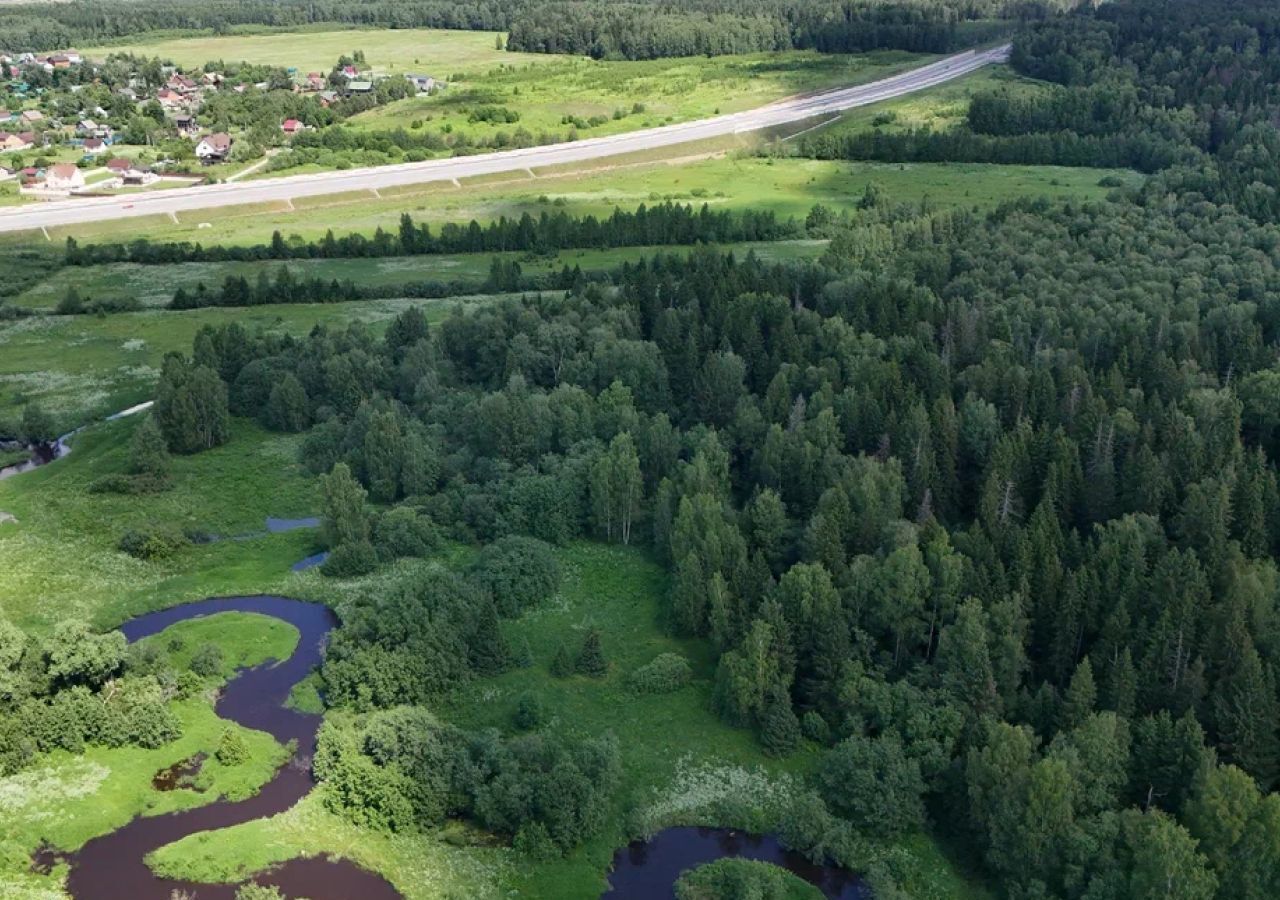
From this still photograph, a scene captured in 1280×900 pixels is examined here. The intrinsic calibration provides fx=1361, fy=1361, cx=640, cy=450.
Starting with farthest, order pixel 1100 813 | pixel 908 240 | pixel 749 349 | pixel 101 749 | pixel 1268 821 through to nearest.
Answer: pixel 908 240 < pixel 749 349 < pixel 101 749 < pixel 1100 813 < pixel 1268 821

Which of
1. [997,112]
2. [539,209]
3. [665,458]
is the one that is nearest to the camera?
[665,458]

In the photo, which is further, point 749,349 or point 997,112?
point 997,112

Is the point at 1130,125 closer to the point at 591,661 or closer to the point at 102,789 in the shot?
the point at 591,661

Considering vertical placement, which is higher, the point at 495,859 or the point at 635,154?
the point at 635,154

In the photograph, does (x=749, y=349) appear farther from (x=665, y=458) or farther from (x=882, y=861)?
(x=882, y=861)

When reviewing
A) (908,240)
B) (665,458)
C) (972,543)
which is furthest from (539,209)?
(972,543)

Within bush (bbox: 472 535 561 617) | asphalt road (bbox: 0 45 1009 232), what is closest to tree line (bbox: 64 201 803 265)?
asphalt road (bbox: 0 45 1009 232)

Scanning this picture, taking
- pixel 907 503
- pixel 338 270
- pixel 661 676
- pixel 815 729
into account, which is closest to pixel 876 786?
pixel 815 729
